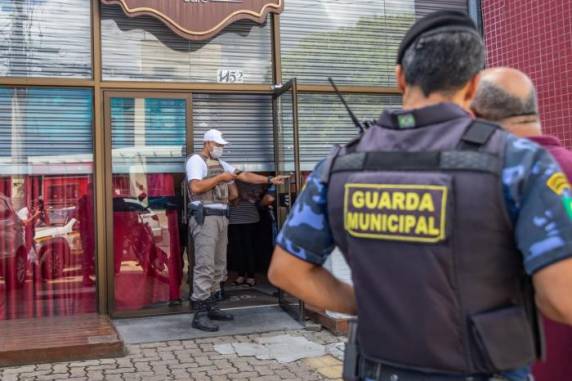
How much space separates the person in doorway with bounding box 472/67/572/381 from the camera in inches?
73.9

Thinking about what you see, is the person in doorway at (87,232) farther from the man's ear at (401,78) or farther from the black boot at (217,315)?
the man's ear at (401,78)

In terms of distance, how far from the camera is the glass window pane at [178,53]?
631 cm

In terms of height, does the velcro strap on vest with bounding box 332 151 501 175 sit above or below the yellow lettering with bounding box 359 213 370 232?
above

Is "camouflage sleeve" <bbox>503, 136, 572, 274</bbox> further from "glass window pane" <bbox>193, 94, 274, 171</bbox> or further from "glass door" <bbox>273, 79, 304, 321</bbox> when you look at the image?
"glass window pane" <bbox>193, 94, 274, 171</bbox>

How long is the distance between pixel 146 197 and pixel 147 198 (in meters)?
0.01

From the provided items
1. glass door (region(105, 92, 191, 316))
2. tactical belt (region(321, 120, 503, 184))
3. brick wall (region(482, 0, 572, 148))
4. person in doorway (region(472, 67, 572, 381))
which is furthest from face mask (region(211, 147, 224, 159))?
tactical belt (region(321, 120, 503, 184))

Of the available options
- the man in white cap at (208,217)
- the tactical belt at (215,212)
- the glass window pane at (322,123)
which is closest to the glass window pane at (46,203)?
the man in white cap at (208,217)

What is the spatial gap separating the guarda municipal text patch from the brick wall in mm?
5596

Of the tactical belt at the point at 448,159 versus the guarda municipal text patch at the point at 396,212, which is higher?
the tactical belt at the point at 448,159


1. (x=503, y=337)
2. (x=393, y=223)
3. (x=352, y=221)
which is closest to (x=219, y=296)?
(x=352, y=221)

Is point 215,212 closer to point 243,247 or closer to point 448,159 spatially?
point 243,247

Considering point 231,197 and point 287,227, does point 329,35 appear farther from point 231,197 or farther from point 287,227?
point 287,227

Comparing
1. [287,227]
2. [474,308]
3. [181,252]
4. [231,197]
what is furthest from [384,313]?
[181,252]

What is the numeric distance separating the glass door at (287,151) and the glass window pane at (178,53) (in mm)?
459
